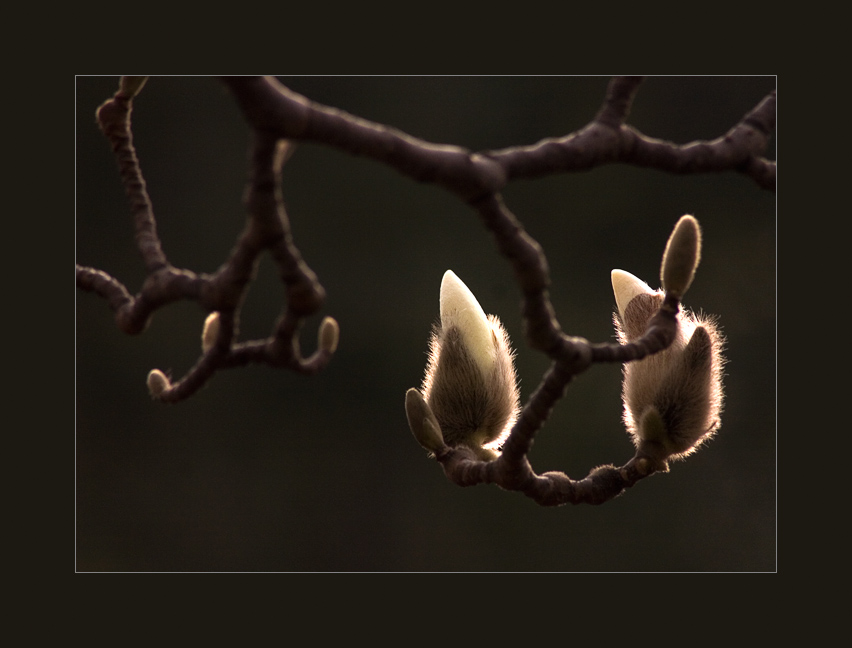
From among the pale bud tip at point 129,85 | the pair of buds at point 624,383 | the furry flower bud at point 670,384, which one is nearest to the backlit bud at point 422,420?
the pair of buds at point 624,383

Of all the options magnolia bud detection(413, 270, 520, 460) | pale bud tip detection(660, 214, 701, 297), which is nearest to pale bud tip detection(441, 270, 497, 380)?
magnolia bud detection(413, 270, 520, 460)

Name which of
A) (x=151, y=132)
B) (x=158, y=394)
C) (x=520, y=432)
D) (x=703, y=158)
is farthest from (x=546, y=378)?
(x=151, y=132)

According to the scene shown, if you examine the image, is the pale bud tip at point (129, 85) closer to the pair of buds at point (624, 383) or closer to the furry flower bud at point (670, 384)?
the pair of buds at point (624, 383)

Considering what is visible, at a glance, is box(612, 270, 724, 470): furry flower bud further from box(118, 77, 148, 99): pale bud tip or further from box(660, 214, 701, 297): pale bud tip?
box(118, 77, 148, 99): pale bud tip

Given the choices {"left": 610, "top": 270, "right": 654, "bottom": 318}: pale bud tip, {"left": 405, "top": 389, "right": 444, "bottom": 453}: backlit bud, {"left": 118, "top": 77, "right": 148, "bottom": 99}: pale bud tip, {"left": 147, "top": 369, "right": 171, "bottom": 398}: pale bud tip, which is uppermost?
{"left": 118, "top": 77, "right": 148, "bottom": 99}: pale bud tip

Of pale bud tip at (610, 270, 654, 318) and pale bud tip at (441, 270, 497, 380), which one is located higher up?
pale bud tip at (610, 270, 654, 318)

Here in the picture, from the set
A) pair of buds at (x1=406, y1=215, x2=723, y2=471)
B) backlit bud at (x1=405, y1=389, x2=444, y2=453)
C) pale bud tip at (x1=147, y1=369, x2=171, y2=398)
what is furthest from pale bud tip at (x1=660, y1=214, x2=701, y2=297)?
pale bud tip at (x1=147, y1=369, x2=171, y2=398)

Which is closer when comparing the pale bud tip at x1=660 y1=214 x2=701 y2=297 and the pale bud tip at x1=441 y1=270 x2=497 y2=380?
the pale bud tip at x1=660 y1=214 x2=701 y2=297

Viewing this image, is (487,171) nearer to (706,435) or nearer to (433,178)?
(433,178)
